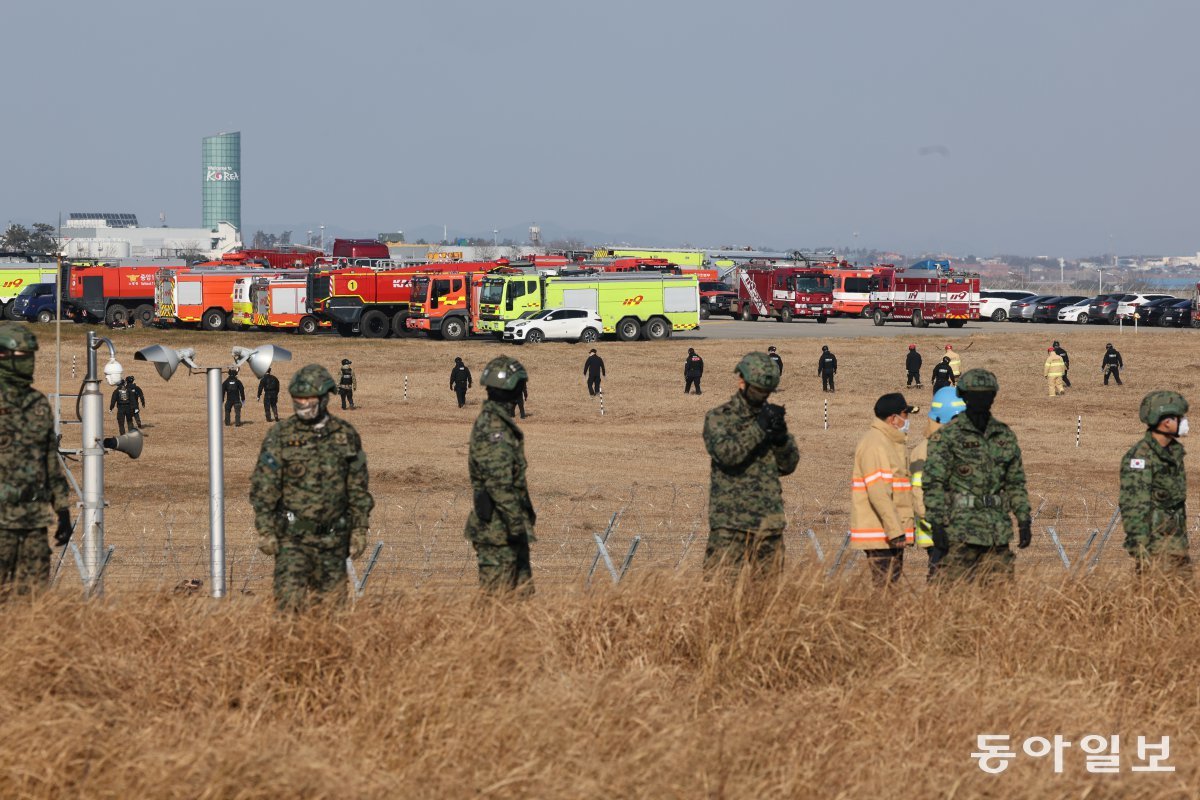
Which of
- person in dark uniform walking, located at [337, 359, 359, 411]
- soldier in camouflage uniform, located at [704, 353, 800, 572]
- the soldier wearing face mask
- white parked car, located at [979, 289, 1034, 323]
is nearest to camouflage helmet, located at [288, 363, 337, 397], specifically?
soldier in camouflage uniform, located at [704, 353, 800, 572]

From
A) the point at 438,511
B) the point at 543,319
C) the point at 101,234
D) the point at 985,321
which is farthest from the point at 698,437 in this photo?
Answer: the point at 101,234

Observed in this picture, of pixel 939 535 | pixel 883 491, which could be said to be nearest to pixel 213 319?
pixel 883 491

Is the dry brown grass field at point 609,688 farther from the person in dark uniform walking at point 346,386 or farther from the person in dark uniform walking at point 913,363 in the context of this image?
the person in dark uniform walking at point 913,363

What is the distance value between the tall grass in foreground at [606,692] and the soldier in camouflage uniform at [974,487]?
1.39 ft

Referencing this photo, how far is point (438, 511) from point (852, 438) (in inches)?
476

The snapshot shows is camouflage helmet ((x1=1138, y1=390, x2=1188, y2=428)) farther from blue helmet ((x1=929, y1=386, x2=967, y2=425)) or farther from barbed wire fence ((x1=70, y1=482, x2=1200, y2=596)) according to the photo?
blue helmet ((x1=929, y1=386, x2=967, y2=425))

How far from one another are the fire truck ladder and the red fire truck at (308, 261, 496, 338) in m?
15.8

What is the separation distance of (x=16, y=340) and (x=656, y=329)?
42.5 metres

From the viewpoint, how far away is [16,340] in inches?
328

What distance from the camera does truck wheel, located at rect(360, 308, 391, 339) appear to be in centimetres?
5116

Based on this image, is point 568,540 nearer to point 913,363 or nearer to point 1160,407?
point 1160,407

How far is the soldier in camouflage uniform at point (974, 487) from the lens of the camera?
350 inches

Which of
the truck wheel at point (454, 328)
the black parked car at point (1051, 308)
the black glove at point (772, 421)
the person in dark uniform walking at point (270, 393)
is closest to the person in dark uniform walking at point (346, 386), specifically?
the person in dark uniform walking at point (270, 393)

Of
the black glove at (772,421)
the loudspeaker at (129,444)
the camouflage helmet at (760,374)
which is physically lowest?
the loudspeaker at (129,444)
